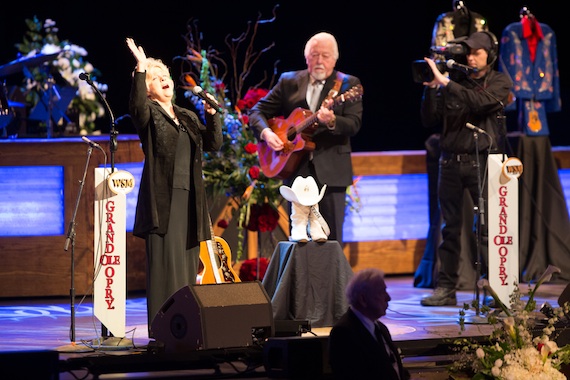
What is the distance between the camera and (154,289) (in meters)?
6.04

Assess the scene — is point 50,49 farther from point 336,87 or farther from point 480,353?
point 480,353

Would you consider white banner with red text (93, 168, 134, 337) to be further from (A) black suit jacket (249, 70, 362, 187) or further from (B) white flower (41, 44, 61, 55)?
(B) white flower (41, 44, 61, 55)

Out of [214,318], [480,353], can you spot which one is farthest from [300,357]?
[480,353]

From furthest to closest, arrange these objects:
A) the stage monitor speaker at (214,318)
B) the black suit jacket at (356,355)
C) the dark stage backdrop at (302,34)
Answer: the dark stage backdrop at (302,34), the stage monitor speaker at (214,318), the black suit jacket at (356,355)

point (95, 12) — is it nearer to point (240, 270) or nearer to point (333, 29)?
point (333, 29)

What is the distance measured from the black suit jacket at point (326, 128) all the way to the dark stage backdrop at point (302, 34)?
2450 mm

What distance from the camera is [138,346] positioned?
19.8 ft

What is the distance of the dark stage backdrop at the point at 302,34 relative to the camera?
32.0ft

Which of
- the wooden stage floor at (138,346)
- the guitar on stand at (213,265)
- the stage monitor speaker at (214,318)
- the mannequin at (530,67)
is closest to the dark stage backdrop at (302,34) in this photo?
the mannequin at (530,67)

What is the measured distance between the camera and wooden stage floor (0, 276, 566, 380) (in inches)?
200

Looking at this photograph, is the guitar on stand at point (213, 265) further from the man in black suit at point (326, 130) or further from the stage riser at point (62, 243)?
the stage riser at point (62, 243)

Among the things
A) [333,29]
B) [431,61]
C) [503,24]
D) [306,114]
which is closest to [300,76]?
[306,114]

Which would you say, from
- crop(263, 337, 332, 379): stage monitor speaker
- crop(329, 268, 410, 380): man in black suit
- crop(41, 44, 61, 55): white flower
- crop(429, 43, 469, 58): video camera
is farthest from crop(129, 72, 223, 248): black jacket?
crop(41, 44, 61, 55): white flower

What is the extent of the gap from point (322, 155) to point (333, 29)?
121 inches
